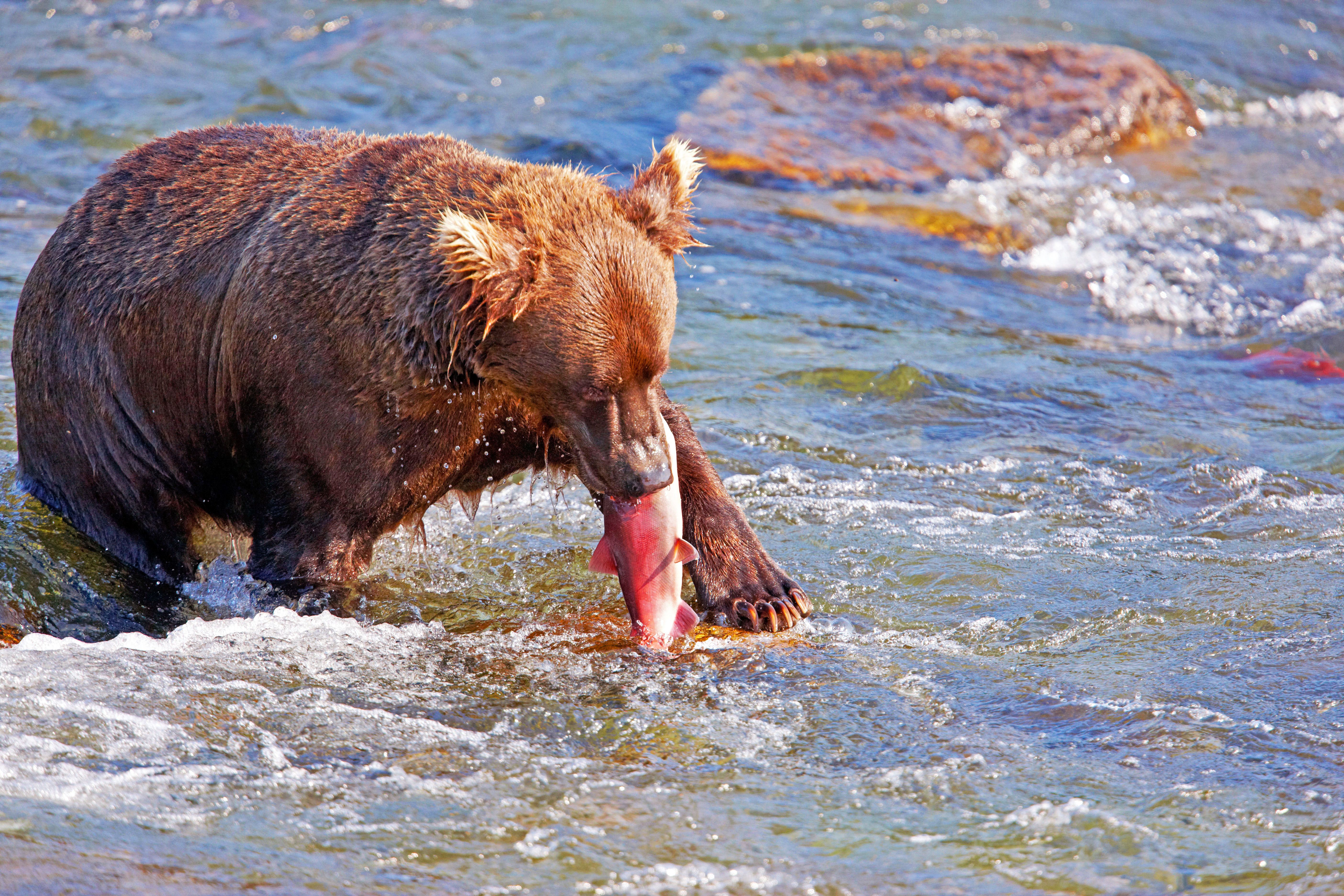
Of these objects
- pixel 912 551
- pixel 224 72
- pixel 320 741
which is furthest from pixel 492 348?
pixel 224 72

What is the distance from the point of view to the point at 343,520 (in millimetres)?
4980

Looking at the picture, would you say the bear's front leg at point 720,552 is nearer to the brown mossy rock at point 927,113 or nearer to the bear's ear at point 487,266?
the bear's ear at point 487,266

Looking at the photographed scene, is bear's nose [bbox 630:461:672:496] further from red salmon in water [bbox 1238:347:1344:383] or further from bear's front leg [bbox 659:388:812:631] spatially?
red salmon in water [bbox 1238:347:1344:383]

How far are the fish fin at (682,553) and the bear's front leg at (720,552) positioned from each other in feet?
1.38

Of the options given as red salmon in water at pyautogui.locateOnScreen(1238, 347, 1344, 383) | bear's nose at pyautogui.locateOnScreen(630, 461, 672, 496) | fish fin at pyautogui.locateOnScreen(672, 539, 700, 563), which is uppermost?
bear's nose at pyautogui.locateOnScreen(630, 461, 672, 496)

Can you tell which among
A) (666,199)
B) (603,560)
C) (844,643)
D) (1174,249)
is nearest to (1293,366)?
(1174,249)

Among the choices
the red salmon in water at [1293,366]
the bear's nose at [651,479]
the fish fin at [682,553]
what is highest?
the bear's nose at [651,479]

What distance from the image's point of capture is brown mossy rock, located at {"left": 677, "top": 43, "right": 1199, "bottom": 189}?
11797 millimetres

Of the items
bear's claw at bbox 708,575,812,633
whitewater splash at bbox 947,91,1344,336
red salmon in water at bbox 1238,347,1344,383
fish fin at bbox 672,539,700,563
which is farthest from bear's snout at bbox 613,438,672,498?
whitewater splash at bbox 947,91,1344,336

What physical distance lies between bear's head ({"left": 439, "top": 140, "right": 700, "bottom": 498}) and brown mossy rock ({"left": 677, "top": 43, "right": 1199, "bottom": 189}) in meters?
7.02

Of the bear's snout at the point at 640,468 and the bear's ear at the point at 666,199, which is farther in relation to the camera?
the bear's ear at the point at 666,199

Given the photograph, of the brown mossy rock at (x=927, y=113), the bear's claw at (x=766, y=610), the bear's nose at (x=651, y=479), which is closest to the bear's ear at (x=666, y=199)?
the bear's nose at (x=651, y=479)

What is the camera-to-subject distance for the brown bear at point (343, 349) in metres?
4.55

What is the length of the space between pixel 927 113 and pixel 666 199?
8.66 meters
